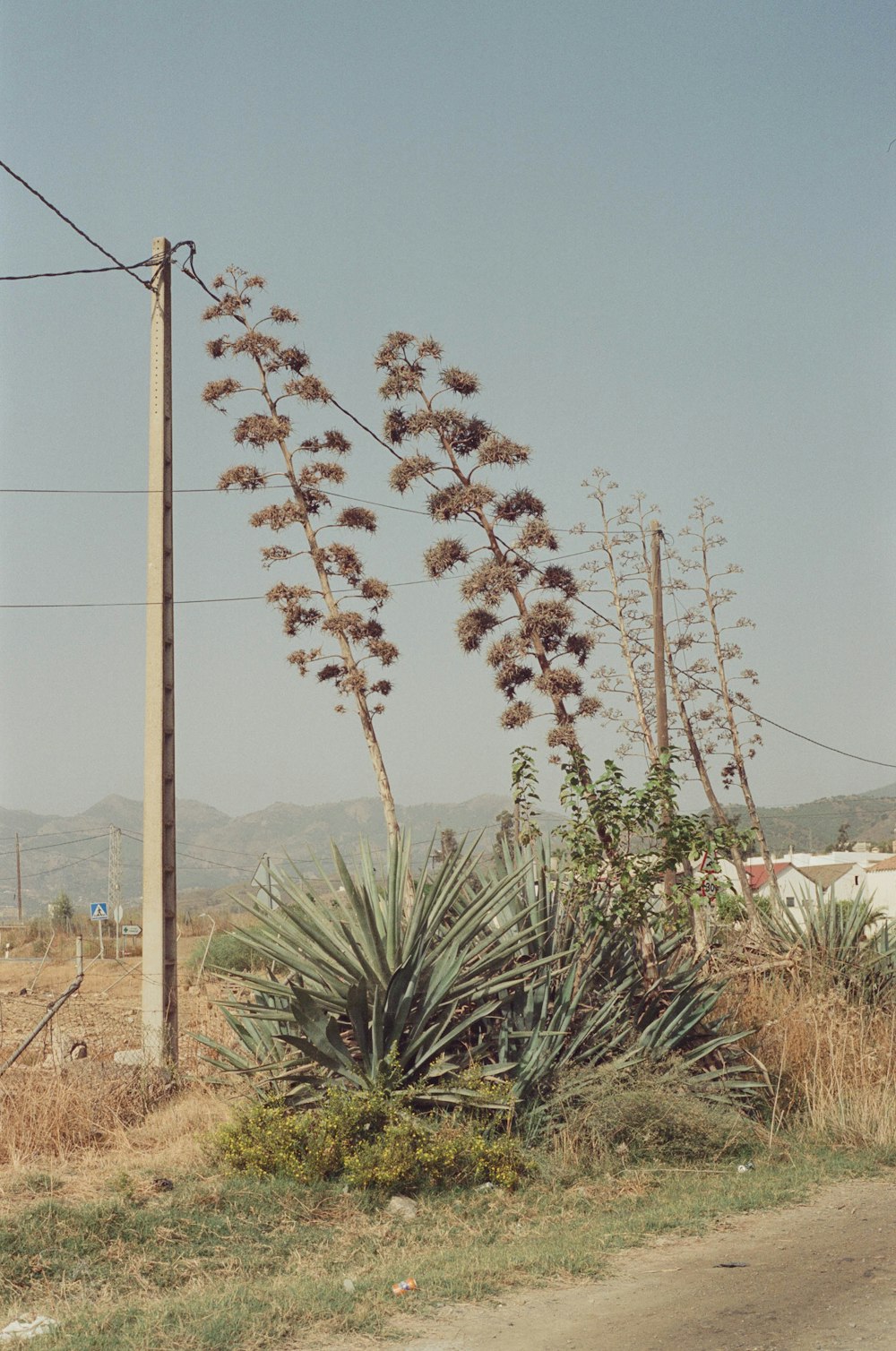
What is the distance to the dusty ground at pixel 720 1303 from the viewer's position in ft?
17.4

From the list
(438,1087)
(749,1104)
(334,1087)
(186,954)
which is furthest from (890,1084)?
(186,954)

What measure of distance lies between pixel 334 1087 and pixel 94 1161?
2.10 meters

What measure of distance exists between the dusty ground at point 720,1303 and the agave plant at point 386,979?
2074mm

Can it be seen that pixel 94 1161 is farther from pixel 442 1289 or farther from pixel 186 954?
pixel 186 954

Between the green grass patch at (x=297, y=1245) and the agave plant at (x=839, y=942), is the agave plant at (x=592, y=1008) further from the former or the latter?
the agave plant at (x=839, y=942)

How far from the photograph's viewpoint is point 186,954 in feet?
128

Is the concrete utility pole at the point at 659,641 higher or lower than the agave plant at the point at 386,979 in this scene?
higher

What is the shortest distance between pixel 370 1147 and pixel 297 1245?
1063mm

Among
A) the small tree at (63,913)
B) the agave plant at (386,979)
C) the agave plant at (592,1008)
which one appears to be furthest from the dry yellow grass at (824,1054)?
the small tree at (63,913)

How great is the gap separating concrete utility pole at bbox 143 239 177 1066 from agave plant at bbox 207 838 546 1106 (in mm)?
2131

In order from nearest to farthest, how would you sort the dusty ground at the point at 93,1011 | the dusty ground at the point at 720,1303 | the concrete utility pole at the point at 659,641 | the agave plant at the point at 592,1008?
1. the dusty ground at the point at 720,1303
2. the agave plant at the point at 592,1008
3. the dusty ground at the point at 93,1011
4. the concrete utility pole at the point at 659,641

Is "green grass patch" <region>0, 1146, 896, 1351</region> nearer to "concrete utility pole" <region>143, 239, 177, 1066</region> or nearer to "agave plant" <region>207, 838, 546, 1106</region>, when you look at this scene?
"agave plant" <region>207, 838, 546, 1106</region>

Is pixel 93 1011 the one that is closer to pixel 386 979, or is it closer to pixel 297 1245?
pixel 386 979

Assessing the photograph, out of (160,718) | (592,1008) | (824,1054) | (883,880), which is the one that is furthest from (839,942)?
(883,880)
